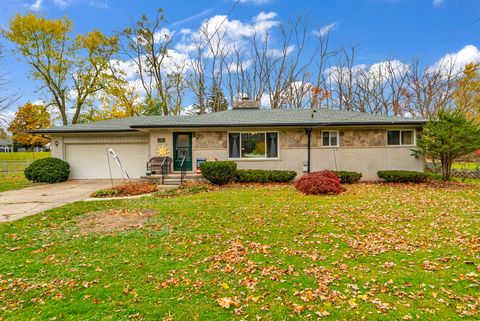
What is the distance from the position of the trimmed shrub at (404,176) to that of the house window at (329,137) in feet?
8.92

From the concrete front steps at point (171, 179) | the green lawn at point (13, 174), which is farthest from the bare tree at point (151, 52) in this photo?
the concrete front steps at point (171, 179)

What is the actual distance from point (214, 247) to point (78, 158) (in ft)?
45.9

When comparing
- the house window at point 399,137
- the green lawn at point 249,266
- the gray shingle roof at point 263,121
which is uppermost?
the gray shingle roof at point 263,121

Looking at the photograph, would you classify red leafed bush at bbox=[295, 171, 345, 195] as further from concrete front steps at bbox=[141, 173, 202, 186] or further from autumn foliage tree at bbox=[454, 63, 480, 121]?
autumn foliage tree at bbox=[454, 63, 480, 121]

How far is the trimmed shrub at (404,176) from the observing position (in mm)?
11992

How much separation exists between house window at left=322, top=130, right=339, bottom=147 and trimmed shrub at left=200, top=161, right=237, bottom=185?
201 inches

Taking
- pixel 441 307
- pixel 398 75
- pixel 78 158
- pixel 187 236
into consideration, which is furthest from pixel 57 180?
pixel 398 75

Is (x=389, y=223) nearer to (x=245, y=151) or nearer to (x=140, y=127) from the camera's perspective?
(x=245, y=151)

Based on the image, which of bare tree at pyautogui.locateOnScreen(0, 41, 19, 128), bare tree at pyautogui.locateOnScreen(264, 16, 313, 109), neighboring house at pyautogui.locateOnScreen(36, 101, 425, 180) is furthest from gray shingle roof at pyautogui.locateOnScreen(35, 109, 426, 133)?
bare tree at pyautogui.locateOnScreen(264, 16, 313, 109)

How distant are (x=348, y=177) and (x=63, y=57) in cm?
2743

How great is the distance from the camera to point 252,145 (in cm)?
1384

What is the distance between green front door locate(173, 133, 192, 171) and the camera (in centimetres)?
1398

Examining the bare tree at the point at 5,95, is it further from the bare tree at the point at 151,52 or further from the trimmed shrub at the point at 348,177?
the trimmed shrub at the point at 348,177

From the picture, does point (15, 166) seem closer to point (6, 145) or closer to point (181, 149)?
point (181, 149)
